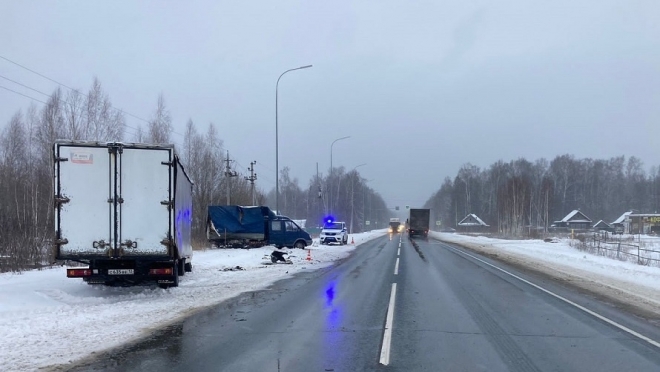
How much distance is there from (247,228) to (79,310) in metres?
22.0

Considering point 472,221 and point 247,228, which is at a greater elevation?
point 247,228

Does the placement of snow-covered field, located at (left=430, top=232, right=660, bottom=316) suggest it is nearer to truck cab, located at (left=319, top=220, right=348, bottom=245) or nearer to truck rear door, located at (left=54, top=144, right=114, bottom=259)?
truck rear door, located at (left=54, top=144, right=114, bottom=259)

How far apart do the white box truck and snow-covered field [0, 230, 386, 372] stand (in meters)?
0.87

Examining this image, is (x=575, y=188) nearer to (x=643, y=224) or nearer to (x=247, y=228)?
(x=643, y=224)

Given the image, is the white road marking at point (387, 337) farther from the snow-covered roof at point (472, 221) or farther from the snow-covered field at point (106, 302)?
the snow-covered roof at point (472, 221)

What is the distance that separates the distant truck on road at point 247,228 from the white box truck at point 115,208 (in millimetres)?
19817

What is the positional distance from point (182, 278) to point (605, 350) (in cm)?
1277

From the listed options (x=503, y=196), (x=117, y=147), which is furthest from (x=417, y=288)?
(x=503, y=196)

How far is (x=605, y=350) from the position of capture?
7426mm

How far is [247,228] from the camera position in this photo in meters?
32.4

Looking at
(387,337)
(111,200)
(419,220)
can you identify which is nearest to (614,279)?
(387,337)

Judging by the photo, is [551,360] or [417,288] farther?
[417,288]

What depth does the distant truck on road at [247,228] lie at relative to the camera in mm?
32263

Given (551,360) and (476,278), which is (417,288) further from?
(551,360)
